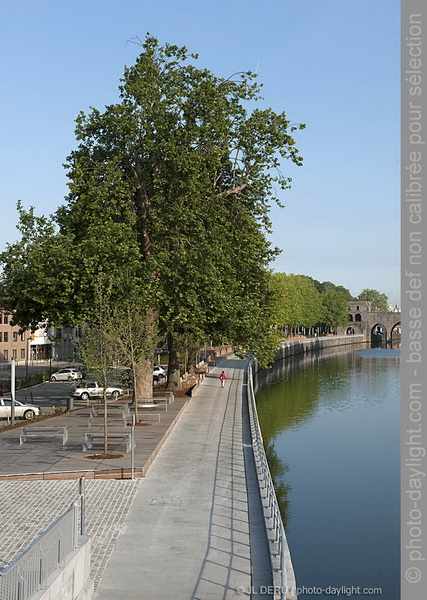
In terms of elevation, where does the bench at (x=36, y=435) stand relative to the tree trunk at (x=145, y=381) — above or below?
below

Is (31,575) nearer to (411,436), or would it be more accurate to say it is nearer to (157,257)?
(411,436)

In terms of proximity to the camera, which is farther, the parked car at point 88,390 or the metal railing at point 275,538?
the parked car at point 88,390

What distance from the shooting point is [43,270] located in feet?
119

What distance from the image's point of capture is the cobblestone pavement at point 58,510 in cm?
1539

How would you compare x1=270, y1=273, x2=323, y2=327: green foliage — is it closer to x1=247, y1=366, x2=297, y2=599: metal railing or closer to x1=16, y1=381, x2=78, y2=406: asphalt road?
x1=16, y1=381, x2=78, y2=406: asphalt road

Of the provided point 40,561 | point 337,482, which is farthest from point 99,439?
point 40,561

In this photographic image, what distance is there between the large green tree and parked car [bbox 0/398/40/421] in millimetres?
4669

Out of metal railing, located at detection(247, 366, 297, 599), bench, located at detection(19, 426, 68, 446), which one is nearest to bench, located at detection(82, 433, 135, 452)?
bench, located at detection(19, 426, 68, 446)

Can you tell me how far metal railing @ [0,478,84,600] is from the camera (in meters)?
9.45

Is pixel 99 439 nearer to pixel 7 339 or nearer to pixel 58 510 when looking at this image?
pixel 58 510

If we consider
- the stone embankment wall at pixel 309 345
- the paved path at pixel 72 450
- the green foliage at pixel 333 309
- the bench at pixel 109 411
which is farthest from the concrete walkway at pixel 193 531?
the green foliage at pixel 333 309

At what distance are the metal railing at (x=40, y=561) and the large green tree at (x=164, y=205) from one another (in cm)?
2294

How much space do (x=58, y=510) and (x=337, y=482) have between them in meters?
15.7

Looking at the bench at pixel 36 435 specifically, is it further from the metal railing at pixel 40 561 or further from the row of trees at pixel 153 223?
A: the metal railing at pixel 40 561
